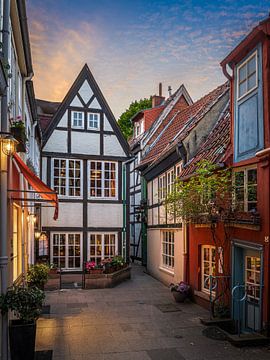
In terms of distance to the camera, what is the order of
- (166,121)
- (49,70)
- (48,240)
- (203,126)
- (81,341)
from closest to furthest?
(81,341) → (49,70) → (203,126) → (48,240) → (166,121)

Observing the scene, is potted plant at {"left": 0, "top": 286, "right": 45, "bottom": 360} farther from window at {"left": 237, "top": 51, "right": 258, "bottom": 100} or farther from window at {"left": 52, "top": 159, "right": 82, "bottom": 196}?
window at {"left": 52, "top": 159, "right": 82, "bottom": 196}

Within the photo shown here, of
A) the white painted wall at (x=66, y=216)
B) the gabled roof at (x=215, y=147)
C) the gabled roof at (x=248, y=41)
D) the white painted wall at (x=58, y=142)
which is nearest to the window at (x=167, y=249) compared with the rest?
the gabled roof at (x=215, y=147)

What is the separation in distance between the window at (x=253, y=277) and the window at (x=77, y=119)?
36.9ft

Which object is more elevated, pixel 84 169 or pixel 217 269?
pixel 84 169

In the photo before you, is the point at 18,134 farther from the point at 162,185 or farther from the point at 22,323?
the point at 162,185

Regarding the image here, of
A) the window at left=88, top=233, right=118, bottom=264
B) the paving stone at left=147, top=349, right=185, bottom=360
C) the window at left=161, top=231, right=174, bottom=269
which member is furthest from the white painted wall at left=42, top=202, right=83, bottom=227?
the paving stone at left=147, top=349, right=185, bottom=360

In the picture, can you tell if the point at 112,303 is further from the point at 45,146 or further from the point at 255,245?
the point at 45,146

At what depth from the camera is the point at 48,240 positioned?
57.4 ft

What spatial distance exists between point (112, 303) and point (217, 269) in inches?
Answer: 152

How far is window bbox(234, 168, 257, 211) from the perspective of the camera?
372 inches

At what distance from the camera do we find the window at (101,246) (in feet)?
59.4

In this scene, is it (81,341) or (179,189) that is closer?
(81,341)

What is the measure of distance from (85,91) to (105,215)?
6184 millimetres

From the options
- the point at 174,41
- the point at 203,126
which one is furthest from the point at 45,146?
the point at 174,41
